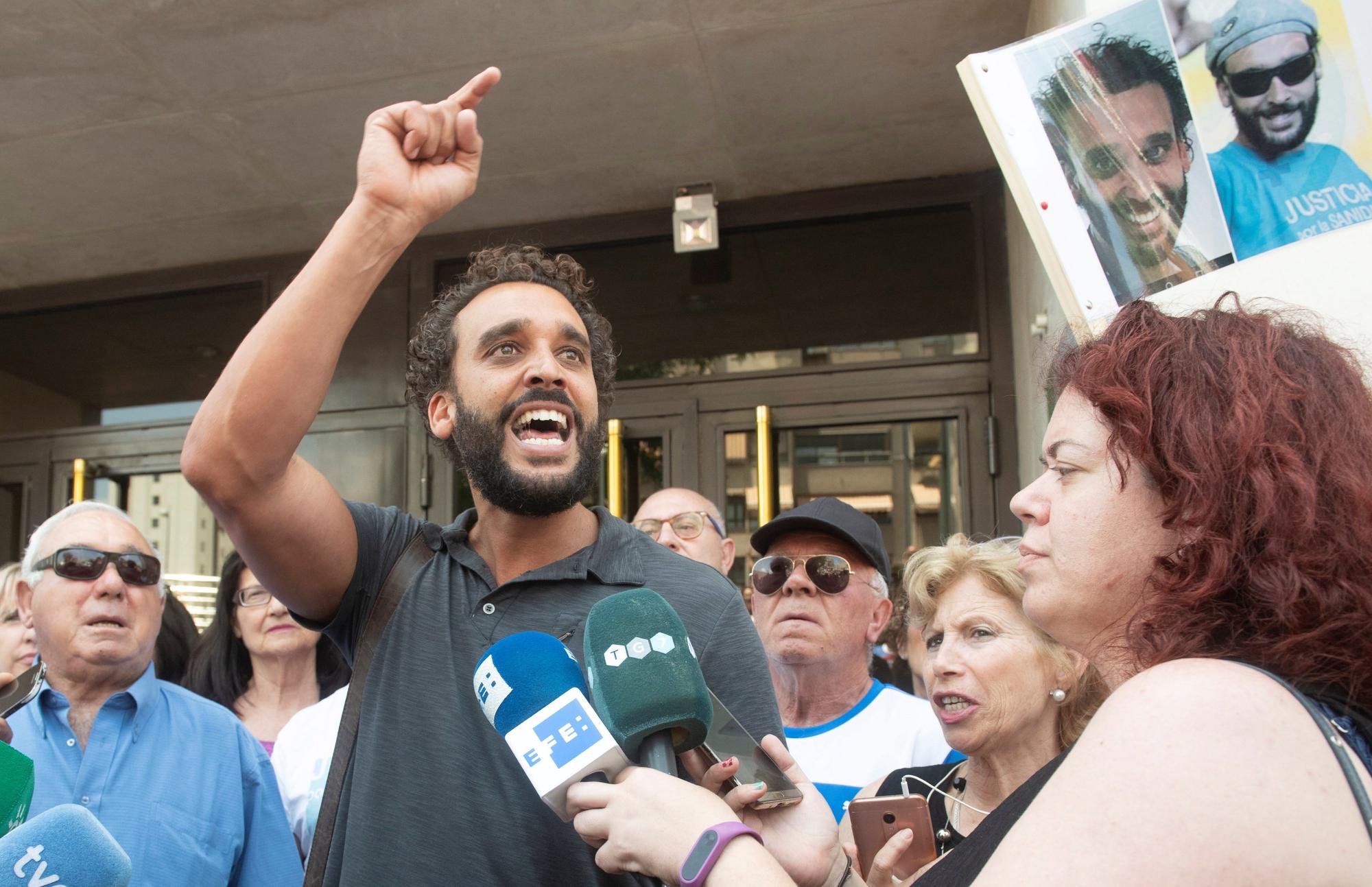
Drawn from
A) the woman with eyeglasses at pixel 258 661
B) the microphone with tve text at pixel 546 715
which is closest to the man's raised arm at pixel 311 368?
the microphone with tve text at pixel 546 715

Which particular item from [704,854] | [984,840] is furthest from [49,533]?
[984,840]

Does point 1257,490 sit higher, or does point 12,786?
point 1257,490

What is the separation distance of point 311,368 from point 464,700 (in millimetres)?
599

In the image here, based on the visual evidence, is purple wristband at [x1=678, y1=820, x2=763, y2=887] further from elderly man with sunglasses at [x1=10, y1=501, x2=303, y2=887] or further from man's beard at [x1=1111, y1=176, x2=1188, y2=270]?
elderly man with sunglasses at [x1=10, y1=501, x2=303, y2=887]

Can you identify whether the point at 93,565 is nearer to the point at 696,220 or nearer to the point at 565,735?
the point at 565,735

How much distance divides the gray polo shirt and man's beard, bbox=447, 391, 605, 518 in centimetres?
11

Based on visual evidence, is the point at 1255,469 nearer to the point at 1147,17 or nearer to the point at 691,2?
the point at 1147,17

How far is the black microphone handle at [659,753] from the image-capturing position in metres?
1.40

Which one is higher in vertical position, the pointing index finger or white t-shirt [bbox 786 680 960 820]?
the pointing index finger

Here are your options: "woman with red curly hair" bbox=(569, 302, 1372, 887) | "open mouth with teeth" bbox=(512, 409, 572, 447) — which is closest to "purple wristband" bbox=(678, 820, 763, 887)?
"woman with red curly hair" bbox=(569, 302, 1372, 887)

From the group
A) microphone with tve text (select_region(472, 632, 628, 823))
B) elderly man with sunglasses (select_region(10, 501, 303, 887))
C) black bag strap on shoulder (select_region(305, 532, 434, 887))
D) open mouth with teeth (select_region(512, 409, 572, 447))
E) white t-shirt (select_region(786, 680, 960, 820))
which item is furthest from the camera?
white t-shirt (select_region(786, 680, 960, 820))

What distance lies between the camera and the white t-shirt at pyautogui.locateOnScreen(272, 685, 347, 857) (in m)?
3.15

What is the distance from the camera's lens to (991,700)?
275 centimetres

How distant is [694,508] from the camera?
14.5ft
